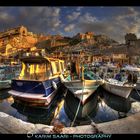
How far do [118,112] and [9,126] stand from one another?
3.81 m

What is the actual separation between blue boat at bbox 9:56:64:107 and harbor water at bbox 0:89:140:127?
279 millimetres

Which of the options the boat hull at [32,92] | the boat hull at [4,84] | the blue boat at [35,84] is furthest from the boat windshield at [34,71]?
the boat hull at [4,84]

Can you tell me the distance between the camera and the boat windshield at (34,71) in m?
7.21

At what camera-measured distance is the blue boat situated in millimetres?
5773

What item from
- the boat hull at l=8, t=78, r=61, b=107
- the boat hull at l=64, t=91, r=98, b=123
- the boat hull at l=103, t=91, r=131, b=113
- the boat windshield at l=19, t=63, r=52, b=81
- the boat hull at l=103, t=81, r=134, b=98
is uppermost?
the boat windshield at l=19, t=63, r=52, b=81

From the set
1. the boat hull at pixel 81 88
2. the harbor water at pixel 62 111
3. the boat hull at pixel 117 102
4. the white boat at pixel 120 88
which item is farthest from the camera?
the white boat at pixel 120 88

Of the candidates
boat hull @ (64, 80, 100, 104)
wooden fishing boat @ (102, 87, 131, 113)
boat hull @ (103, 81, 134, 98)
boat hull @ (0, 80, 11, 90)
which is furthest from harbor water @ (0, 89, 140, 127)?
boat hull @ (0, 80, 11, 90)

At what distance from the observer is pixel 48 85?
6.16m

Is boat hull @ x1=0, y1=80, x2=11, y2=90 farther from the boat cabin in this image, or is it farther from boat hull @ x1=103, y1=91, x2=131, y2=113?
boat hull @ x1=103, y1=91, x2=131, y2=113

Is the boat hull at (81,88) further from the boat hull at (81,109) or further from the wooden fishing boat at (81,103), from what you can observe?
the boat hull at (81,109)

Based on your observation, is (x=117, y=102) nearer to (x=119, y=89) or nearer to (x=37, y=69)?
(x=119, y=89)

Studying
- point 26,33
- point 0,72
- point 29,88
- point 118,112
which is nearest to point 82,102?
point 118,112

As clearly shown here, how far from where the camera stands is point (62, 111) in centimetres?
587
